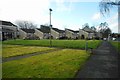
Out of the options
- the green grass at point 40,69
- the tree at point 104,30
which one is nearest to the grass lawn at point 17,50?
the green grass at point 40,69

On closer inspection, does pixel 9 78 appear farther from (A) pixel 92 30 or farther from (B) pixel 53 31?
(A) pixel 92 30

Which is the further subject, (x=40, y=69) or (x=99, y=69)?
(x=99, y=69)

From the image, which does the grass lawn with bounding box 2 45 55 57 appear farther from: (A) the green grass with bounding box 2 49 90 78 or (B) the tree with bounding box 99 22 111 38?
(B) the tree with bounding box 99 22 111 38

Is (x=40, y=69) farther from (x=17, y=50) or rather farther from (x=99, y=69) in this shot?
(x=17, y=50)

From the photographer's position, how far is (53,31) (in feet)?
365

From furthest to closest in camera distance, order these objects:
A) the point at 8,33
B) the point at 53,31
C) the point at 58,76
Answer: the point at 53,31, the point at 8,33, the point at 58,76

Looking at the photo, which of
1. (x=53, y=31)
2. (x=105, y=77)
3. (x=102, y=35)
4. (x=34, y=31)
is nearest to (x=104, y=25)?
(x=102, y=35)

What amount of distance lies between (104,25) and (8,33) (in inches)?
2556

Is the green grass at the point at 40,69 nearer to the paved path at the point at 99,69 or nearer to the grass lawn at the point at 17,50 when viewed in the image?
the paved path at the point at 99,69

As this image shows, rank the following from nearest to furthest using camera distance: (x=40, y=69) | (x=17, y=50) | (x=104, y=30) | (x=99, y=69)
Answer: (x=40, y=69) < (x=99, y=69) < (x=17, y=50) < (x=104, y=30)

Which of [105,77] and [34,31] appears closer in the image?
[105,77]

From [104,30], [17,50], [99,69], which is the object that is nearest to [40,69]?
[99,69]

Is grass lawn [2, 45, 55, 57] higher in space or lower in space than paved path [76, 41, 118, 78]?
higher

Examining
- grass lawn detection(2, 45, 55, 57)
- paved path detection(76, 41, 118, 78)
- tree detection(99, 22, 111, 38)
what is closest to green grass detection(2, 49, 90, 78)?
paved path detection(76, 41, 118, 78)
